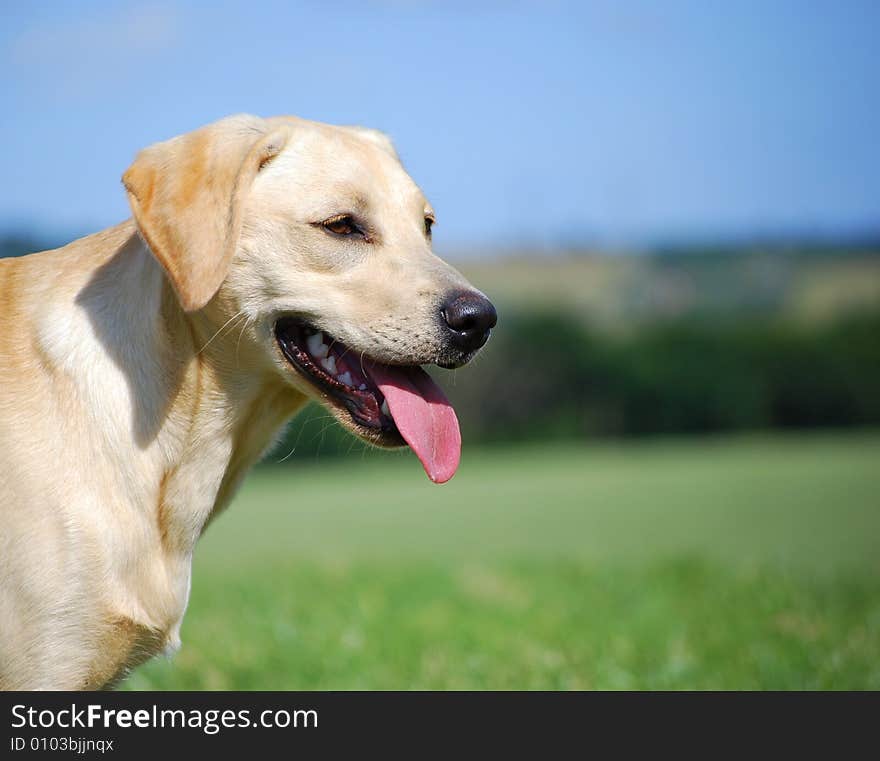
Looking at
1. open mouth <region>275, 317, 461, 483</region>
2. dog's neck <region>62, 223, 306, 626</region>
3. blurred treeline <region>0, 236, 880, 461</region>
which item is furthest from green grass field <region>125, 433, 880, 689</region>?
blurred treeline <region>0, 236, 880, 461</region>

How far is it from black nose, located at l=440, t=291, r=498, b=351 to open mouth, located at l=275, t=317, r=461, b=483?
0.82 ft

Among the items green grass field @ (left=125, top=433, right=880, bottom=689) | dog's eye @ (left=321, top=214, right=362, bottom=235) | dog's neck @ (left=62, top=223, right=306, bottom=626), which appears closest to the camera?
dog's neck @ (left=62, top=223, right=306, bottom=626)

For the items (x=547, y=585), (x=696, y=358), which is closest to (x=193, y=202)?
(x=547, y=585)

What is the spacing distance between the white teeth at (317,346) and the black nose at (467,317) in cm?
43

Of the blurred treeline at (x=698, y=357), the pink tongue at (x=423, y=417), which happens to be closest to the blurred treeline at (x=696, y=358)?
the blurred treeline at (x=698, y=357)

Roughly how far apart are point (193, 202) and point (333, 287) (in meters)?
0.53

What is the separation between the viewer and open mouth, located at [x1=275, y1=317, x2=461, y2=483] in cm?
334

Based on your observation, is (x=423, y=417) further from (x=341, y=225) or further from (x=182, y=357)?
(x=182, y=357)

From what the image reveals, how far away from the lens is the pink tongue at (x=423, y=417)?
334 centimetres

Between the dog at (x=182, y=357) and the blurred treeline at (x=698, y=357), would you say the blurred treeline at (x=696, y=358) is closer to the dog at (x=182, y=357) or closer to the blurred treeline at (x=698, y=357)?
the blurred treeline at (x=698, y=357)

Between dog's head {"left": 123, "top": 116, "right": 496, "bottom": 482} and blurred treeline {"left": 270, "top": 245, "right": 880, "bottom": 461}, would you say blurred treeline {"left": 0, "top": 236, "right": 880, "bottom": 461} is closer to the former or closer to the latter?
blurred treeline {"left": 270, "top": 245, "right": 880, "bottom": 461}

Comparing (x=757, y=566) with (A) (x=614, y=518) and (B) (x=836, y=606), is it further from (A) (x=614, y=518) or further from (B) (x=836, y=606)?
(A) (x=614, y=518)

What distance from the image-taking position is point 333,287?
331cm
